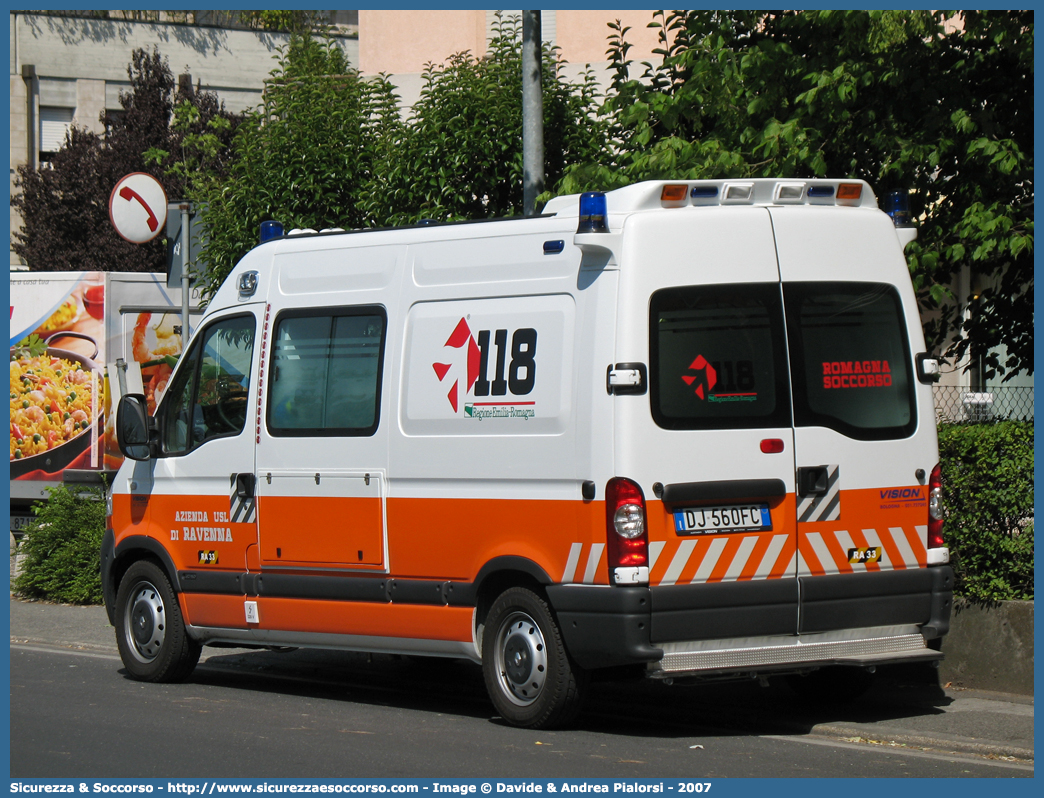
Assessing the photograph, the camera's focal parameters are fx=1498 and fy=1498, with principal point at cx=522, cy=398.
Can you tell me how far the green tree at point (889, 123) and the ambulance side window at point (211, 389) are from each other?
108 inches

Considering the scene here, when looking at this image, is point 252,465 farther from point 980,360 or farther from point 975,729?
point 980,360

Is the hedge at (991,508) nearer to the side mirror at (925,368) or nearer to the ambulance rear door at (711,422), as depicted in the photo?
the side mirror at (925,368)

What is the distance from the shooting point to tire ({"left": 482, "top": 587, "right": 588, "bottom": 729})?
7465 millimetres

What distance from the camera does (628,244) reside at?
7.32m

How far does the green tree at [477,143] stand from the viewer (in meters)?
13.4

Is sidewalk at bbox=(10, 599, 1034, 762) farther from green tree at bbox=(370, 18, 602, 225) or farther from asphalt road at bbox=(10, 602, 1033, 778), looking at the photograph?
green tree at bbox=(370, 18, 602, 225)

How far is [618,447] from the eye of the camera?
7156 millimetres

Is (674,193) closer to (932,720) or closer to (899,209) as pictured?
(899,209)

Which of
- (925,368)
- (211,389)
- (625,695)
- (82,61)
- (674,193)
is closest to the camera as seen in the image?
(674,193)

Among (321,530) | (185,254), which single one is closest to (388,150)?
(185,254)

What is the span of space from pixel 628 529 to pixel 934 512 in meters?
1.85

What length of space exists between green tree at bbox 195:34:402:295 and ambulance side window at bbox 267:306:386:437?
16.7ft

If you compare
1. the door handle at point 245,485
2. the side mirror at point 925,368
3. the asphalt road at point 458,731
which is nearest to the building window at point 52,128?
the asphalt road at point 458,731

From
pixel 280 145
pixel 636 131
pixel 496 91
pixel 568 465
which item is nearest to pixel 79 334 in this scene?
pixel 280 145
